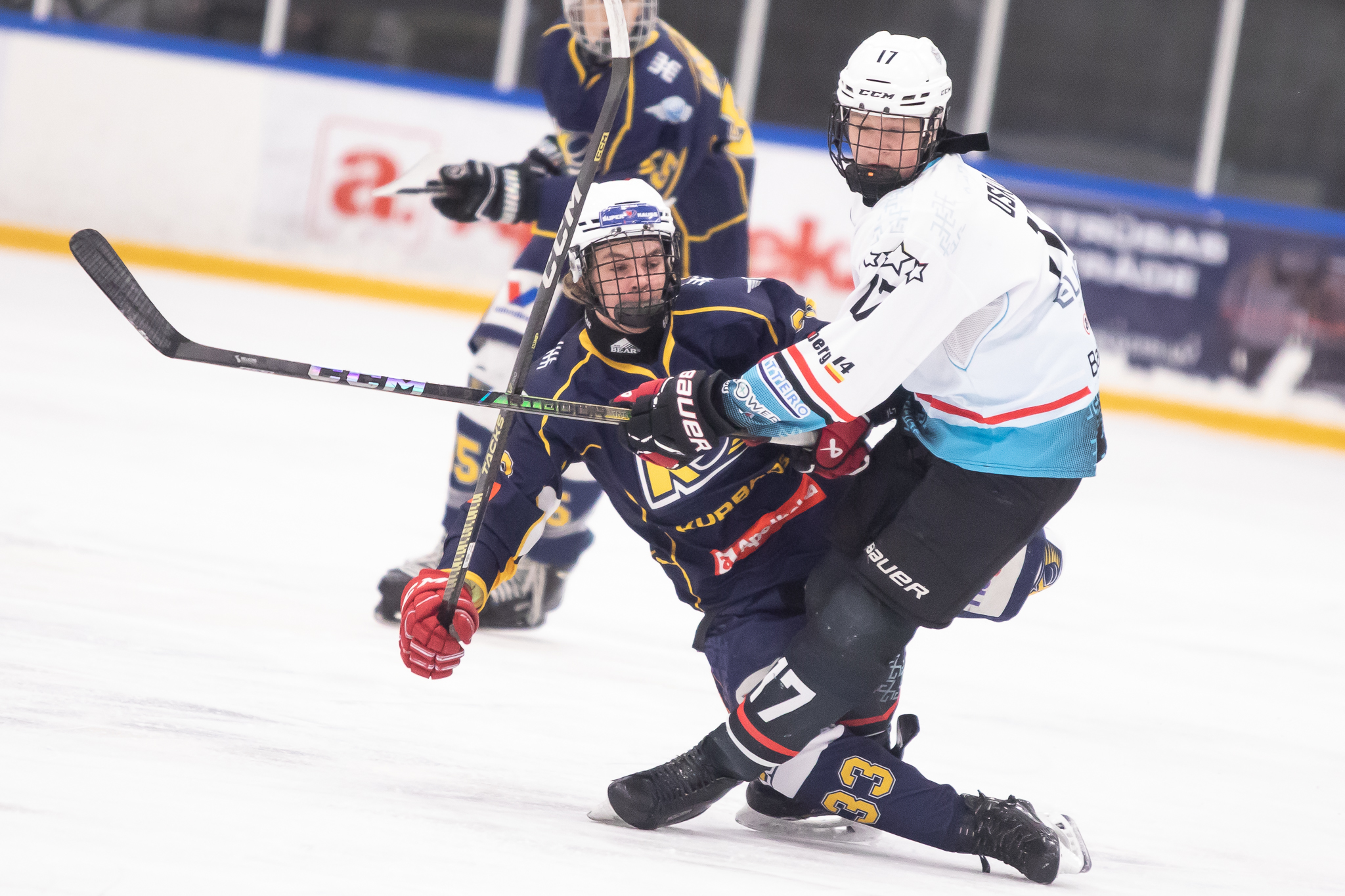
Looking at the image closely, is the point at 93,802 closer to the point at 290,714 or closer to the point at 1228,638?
the point at 290,714

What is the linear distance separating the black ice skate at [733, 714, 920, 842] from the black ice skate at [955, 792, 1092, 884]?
201 millimetres

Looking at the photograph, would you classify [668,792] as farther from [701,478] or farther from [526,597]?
[526,597]

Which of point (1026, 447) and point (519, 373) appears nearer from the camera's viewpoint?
point (1026, 447)

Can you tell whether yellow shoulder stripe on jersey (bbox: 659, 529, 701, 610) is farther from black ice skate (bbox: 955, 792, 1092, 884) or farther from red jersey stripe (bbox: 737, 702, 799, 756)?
black ice skate (bbox: 955, 792, 1092, 884)

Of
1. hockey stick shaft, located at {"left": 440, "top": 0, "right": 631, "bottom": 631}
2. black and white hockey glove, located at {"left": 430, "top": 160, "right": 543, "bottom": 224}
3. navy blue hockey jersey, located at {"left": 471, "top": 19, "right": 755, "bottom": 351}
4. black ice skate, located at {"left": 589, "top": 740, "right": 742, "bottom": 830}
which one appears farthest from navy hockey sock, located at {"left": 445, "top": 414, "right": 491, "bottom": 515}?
black ice skate, located at {"left": 589, "top": 740, "right": 742, "bottom": 830}

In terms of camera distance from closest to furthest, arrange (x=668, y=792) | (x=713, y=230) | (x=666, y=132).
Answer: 1. (x=668, y=792)
2. (x=666, y=132)
3. (x=713, y=230)

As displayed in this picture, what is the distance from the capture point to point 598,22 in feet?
9.93

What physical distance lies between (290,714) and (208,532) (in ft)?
4.00

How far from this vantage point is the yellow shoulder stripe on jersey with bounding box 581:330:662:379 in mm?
2197

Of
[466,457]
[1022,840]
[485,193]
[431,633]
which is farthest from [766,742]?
[485,193]

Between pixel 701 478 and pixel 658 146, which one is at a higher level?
pixel 658 146

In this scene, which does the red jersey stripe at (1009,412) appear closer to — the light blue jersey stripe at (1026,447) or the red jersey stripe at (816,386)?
the light blue jersey stripe at (1026,447)

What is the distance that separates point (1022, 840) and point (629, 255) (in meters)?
0.98

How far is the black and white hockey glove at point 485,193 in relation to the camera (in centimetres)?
297
